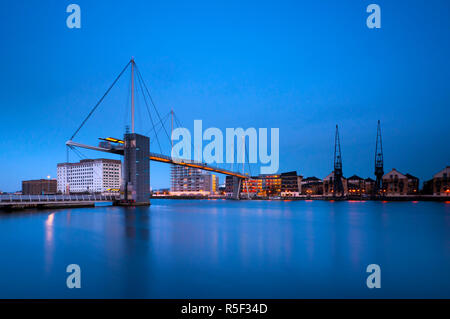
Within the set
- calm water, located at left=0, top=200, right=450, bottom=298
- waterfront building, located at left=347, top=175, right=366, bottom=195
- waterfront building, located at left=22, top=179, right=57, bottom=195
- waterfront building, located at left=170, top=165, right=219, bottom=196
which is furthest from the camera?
waterfront building, located at left=170, top=165, right=219, bottom=196

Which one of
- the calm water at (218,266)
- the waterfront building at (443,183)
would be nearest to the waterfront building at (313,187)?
the waterfront building at (443,183)

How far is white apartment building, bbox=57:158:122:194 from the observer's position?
379 feet

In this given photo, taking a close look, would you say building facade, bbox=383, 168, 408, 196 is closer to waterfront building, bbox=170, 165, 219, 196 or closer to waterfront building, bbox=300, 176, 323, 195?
waterfront building, bbox=300, 176, 323, 195

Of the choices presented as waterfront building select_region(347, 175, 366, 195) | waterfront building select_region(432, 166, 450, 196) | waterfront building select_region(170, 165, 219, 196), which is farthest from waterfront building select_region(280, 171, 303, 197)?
waterfront building select_region(432, 166, 450, 196)

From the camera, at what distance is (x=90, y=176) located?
387 feet

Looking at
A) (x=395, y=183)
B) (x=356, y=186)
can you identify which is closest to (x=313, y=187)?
(x=356, y=186)

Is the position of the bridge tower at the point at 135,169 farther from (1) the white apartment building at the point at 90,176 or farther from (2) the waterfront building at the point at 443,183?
(2) the waterfront building at the point at 443,183

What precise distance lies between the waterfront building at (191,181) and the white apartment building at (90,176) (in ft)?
105

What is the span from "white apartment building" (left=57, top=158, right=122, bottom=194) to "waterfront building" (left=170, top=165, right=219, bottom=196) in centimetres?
3198

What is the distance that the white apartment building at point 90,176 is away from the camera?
11538 cm
